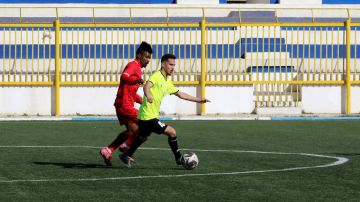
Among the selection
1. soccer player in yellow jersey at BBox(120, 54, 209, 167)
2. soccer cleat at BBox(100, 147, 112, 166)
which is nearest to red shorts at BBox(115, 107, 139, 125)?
soccer player in yellow jersey at BBox(120, 54, 209, 167)

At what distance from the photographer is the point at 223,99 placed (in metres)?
30.4

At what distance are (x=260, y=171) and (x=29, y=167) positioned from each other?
9.03 ft

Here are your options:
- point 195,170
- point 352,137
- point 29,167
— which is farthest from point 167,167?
point 352,137

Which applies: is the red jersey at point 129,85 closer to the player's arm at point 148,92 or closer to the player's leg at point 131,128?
the player's leg at point 131,128

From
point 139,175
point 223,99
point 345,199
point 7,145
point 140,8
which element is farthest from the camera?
point 140,8

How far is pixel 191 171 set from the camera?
1152 centimetres

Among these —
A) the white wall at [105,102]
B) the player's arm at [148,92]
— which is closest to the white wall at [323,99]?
the white wall at [105,102]

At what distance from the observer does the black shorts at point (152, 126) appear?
1220 cm

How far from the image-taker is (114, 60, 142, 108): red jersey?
42.8ft

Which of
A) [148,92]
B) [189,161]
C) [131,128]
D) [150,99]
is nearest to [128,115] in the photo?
[131,128]

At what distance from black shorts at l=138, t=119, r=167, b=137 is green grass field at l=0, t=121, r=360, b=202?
1.41 feet

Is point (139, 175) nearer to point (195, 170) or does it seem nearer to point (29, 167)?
point (195, 170)

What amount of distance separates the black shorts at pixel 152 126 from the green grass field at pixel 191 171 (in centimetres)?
43

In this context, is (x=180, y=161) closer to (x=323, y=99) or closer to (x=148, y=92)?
(x=148, y=92)
